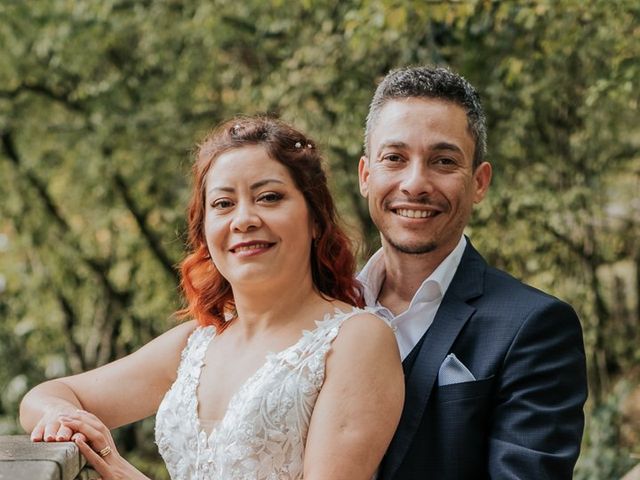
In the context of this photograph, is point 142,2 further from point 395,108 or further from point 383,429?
point 383,429

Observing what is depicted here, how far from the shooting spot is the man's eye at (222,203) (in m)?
2.48

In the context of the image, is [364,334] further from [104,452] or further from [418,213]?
[104,452]

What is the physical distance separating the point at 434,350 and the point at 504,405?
0.23 meters

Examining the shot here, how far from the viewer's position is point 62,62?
7.29m

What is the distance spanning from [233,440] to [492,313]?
2.46 feet

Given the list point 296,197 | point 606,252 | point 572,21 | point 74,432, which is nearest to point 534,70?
point 572,21

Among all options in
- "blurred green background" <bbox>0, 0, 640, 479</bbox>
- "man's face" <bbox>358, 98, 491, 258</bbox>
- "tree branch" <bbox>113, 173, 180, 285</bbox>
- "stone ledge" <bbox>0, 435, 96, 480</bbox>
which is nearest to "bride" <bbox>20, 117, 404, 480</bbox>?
"stone ledge" <bbox>0, 435, 96, 480</bbox>

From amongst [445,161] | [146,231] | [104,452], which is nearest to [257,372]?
[104,452]

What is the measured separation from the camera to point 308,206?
2523mm

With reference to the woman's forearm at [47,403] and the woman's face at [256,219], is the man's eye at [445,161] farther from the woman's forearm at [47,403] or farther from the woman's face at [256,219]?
the woman's forearm at [47,403]

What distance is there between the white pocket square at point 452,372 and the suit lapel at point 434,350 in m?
0.01

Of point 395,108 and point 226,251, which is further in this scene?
point 395,108

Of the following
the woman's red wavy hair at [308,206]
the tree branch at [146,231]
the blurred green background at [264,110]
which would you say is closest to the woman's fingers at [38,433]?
the woman's red wavy hair at [308,206]

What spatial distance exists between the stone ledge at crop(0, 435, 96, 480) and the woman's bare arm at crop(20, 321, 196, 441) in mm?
452
